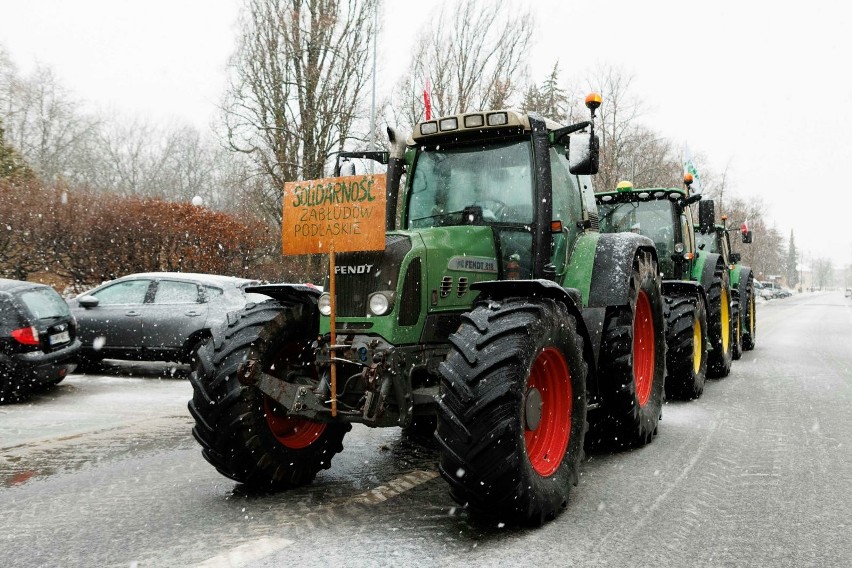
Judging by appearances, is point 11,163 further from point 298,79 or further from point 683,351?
point 683,351

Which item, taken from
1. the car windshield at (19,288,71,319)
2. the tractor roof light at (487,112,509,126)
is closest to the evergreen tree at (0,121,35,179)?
the car windshield at (19,288,71,319)

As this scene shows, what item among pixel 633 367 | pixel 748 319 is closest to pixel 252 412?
pixel 633 367

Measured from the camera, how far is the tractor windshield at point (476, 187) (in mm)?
5312

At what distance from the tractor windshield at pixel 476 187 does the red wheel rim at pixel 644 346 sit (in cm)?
180

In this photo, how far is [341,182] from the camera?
4461 millimetres

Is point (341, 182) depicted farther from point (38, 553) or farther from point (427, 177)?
point (38, 553)

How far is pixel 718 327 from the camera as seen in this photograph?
9953mm

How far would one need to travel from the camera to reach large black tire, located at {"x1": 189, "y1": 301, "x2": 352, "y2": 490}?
4.41m

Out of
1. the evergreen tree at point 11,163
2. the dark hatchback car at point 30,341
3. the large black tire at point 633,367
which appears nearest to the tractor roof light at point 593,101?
the large black tire at point 633,367

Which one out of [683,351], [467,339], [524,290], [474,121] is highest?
[474,121]

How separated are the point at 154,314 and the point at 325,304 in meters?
6.50

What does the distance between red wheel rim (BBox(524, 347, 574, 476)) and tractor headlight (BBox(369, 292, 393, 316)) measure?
3.07 ft

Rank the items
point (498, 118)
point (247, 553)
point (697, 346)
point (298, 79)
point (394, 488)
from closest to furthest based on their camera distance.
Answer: point (247, 553), point (394, 488), point (498, 118), point (697, 346), point (298, 79)

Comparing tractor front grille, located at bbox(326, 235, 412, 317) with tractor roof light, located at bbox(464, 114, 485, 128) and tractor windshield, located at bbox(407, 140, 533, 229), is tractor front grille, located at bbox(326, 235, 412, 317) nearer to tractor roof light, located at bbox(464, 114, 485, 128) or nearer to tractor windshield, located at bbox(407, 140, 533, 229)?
tractor windshield, located at bbox(407, 140, 533, 229)
